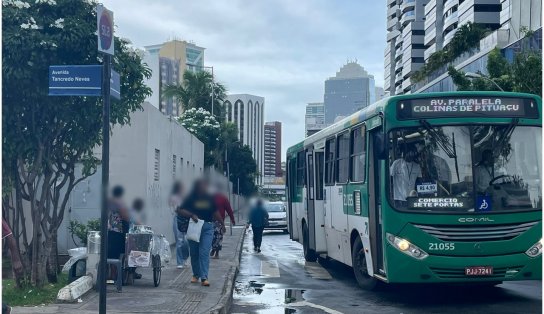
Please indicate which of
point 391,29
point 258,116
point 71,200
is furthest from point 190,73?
point 258,116

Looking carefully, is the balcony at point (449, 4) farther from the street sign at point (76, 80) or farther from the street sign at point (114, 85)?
the street sign at point (76, 80)

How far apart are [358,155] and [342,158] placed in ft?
4.23

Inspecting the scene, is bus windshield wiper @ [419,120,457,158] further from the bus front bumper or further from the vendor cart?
the vendor cart

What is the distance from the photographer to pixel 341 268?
16859 millimetres

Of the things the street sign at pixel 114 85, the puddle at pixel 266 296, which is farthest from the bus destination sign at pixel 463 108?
the street sign at pixel 114 85

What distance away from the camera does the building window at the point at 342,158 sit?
12.9m

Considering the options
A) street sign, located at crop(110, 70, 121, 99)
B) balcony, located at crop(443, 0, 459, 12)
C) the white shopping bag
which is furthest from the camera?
balcony, located at crop(443, 0, 459, 12)

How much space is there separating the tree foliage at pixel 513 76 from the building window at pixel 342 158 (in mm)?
14325

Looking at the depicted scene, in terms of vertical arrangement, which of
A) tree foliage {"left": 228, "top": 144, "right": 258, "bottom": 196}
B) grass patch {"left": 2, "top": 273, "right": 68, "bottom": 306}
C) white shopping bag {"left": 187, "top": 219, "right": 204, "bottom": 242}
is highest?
tree foliage {"left": 228, "top": 144, "right": 258, "bottom": 196}

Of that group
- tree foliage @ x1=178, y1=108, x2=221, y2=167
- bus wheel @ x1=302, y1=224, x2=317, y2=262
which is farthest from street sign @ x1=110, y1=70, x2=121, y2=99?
tree foliage @ x1=178, y1=108, x2=221, y2=167

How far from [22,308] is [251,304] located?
3332 millimetres

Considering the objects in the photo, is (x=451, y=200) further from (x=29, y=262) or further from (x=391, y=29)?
(x=391, y=29)

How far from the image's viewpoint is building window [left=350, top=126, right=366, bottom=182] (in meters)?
11.6

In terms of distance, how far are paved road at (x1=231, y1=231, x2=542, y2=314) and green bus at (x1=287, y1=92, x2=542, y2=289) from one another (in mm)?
479
